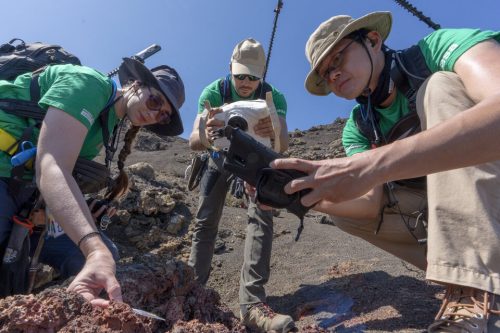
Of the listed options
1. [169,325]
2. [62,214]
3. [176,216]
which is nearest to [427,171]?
[169,325]

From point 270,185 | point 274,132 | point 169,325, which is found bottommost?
point 169,325

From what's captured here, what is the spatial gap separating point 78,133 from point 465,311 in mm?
2119

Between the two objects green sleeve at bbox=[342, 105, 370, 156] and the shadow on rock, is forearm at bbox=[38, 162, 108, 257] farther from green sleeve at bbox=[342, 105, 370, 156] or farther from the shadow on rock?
green sleeve at bbox=[342, 105, 370, 156]

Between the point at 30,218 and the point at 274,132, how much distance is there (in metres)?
1.87

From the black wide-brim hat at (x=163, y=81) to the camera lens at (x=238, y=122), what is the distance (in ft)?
1.50

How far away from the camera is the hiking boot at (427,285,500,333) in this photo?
1.73 metres

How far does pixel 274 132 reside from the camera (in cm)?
355

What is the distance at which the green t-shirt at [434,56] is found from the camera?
2375mm

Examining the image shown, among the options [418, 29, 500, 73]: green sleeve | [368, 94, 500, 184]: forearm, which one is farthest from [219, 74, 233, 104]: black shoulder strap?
[368, 94, 500, 184]: forearm

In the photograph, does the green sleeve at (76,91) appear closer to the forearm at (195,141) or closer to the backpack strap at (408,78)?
the forearm at (195,141)

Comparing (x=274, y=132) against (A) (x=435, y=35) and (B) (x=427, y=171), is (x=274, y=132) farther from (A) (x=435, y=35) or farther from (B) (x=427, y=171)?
(B) (x=427, y=171)

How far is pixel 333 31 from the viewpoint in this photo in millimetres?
3102

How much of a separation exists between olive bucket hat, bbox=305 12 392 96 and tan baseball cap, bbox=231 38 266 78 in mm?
1045

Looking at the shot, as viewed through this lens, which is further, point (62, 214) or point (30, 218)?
point (30, 218)
